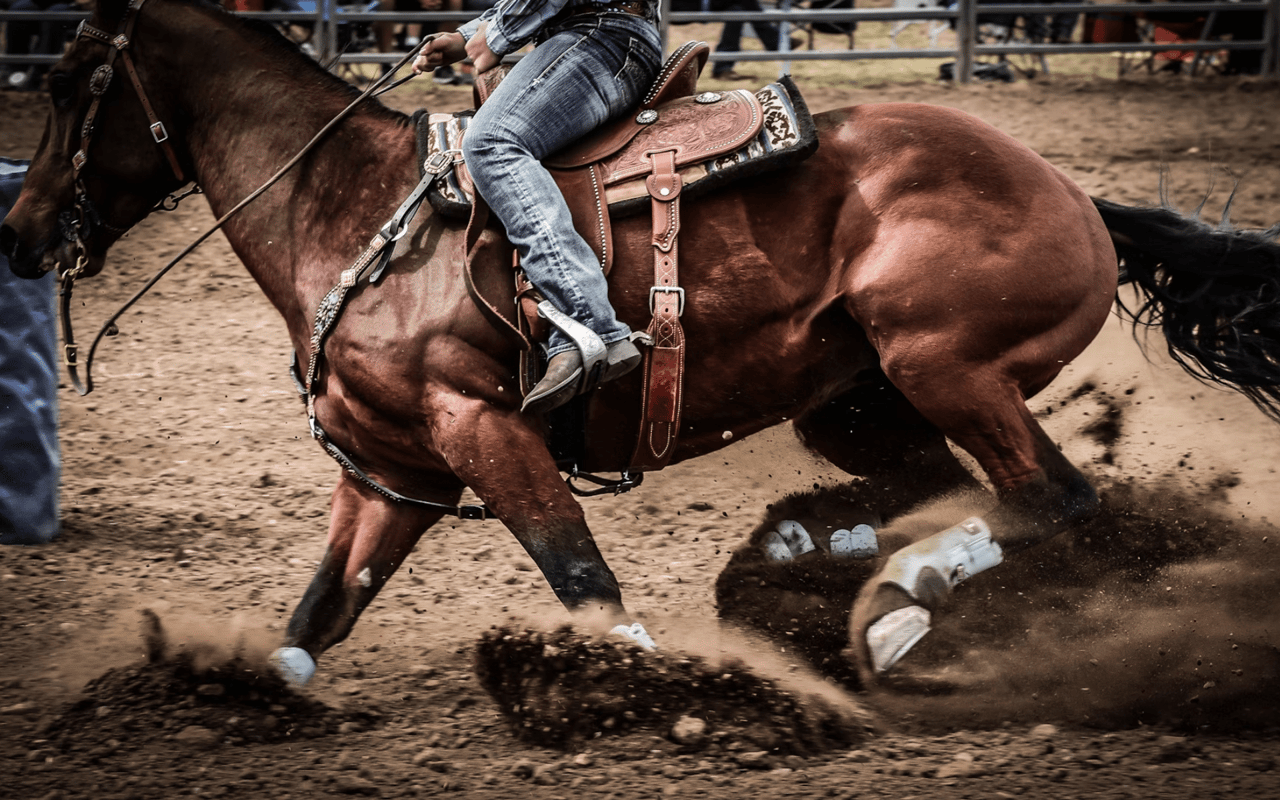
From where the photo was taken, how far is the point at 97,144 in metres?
3.77

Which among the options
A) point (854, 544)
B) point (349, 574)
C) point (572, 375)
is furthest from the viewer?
point (854, 544)

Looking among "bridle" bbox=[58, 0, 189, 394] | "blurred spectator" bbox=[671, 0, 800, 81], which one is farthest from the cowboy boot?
"blurred spectator" bbox=[671, 0, 800, 81]

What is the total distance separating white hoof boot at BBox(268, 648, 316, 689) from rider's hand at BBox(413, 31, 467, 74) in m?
1.77

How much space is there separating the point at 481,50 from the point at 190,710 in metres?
2.13

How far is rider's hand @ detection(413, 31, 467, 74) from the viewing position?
3705 millimetres

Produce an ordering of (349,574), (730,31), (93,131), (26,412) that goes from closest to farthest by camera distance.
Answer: (93,131)
(349,574)
(26,412)
(730,31)

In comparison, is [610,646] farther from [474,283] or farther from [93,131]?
[93,131]

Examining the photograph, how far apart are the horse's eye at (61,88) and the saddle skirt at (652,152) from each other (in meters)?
1.08

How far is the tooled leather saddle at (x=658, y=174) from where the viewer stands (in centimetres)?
356

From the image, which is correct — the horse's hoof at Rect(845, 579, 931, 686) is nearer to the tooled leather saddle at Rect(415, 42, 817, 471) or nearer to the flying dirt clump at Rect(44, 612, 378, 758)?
the tooled leather saddle at Rect(415, 42, 817, 471)

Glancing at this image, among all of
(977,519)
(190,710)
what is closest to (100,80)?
(190,710)

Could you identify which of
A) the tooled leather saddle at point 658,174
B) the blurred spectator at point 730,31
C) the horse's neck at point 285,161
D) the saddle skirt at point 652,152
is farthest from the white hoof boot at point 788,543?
the blurred spectator at point 730,31

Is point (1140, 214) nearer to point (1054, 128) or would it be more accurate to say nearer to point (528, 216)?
point (528, 216)

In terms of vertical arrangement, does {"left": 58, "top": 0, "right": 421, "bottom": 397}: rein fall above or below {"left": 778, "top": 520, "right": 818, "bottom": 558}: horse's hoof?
above
